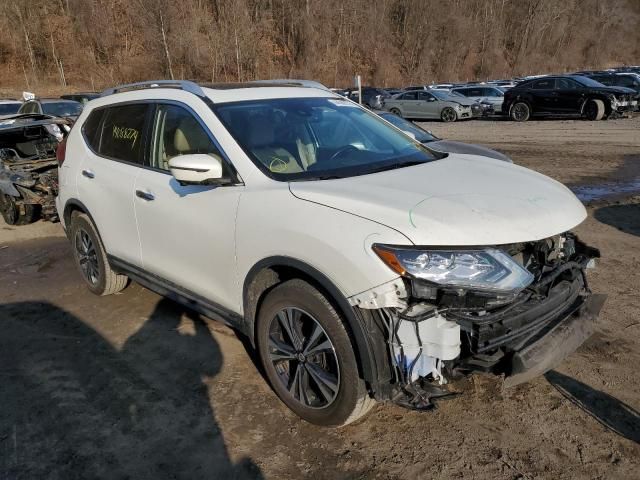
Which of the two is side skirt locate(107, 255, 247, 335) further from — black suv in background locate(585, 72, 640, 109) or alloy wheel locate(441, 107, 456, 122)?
black suv in background locate(585, 72, 640, 109)

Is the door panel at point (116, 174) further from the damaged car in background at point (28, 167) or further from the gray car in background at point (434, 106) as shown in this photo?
the gray car in background at point (434, 106)

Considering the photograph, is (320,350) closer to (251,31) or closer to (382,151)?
(382,151)

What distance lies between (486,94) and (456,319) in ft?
80.9

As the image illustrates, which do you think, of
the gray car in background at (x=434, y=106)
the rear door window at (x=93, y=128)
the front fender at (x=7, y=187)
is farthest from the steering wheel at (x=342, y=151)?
the gray car in background at (x=434, y=106)

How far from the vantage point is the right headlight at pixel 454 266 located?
2.45 meters

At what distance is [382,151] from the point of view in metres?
3.70

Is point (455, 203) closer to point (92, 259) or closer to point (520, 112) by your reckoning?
point (92, 259)

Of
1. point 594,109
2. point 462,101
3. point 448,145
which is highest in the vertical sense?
point 448,145

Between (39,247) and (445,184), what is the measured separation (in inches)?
229

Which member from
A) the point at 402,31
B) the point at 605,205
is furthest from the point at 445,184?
the point at 402,31

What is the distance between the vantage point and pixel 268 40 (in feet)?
162

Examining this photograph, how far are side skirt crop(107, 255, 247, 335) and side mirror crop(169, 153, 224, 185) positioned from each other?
0.85 metres

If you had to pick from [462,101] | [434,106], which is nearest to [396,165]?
[434,106]

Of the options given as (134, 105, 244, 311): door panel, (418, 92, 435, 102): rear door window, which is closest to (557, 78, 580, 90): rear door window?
(418, 92, 435, 102): rear door window
